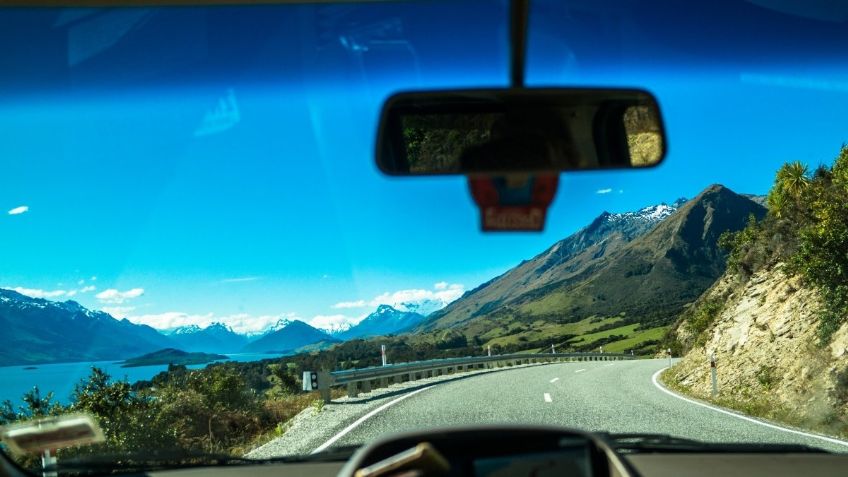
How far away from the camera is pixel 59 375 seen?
539 cm

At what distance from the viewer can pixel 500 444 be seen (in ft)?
9.96

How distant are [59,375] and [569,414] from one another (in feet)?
18.8

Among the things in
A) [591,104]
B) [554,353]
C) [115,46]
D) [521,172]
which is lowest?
[554,353]

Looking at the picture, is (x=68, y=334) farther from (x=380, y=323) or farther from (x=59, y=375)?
(x=380, y=323)

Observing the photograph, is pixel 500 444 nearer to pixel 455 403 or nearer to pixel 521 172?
pixel 521 172

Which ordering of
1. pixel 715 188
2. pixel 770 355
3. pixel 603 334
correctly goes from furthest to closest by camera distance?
pixel 770 355
pixel 603 334
pixel 715 188

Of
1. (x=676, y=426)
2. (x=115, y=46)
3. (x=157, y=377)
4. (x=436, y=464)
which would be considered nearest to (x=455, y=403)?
(x=676, y=426)

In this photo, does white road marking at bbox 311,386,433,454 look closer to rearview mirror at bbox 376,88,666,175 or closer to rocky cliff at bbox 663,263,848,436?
rearview mirror at bbox 376,88,666,175

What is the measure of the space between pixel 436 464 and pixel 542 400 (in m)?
8.48

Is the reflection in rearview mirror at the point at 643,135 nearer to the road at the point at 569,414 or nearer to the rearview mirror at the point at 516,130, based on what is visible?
the rearview mirror at the point at 516,130

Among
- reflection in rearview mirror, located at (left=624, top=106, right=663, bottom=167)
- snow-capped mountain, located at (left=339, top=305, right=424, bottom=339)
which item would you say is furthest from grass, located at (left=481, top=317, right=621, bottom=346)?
reflection in rearview mirror, located at (left=624, top=106, right=663, bottom=167)

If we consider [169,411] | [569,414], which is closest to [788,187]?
[569,414]

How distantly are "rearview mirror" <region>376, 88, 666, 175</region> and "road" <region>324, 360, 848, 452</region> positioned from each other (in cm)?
332

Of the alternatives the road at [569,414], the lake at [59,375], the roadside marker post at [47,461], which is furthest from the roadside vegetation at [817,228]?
the roadside marker post at [47,461]
